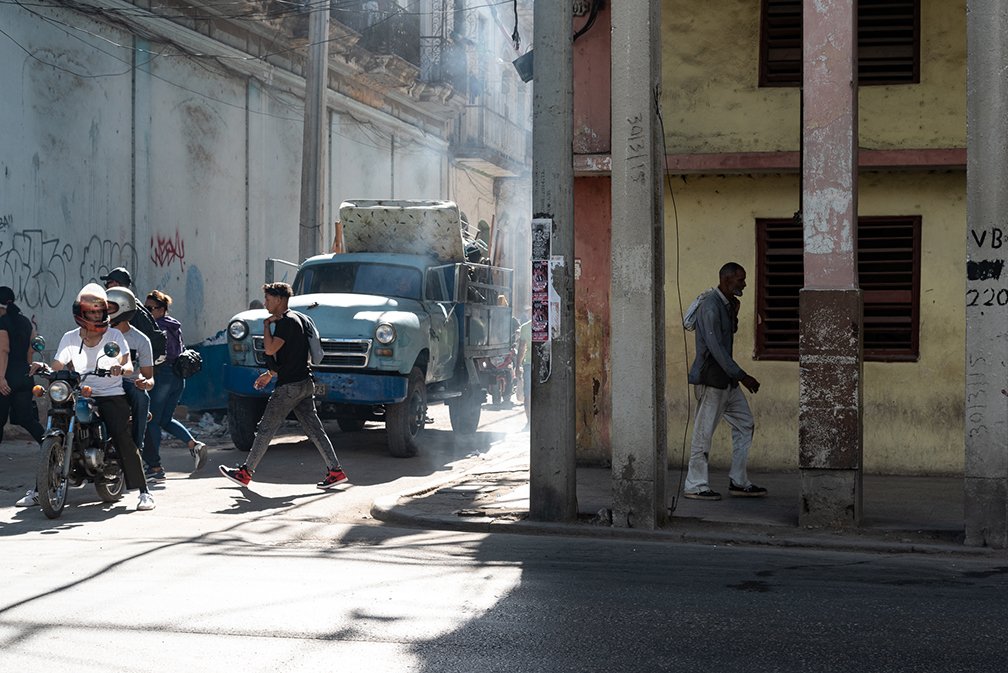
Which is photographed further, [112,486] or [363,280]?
[363,280]

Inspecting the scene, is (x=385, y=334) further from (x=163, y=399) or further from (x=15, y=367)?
(x=15, y=367)

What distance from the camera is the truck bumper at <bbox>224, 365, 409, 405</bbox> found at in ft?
45.2

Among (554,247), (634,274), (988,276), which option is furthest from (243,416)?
(988,276)

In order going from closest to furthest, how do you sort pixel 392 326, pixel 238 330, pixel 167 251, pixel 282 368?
1. pixel 282 368
2. pixel 392 326
3. pixel 238 330
4. pixel 167 251

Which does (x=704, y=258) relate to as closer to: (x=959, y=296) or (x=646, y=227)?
(x=959, y=296)

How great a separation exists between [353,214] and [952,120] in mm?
7241

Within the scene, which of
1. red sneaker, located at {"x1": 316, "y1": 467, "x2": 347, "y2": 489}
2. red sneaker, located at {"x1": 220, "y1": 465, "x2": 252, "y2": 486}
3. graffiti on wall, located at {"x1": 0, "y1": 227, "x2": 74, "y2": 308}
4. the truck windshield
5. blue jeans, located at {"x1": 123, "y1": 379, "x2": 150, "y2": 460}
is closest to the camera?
blue jeans, located at {"x1": 123, "y1": 379, "x2": 150, "y2": 460}

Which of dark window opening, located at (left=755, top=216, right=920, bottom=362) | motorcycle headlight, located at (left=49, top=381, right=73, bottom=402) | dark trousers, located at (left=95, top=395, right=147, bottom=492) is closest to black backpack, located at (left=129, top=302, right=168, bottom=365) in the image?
dark trousers, located at (left=95, top=395, right=147, bottom=492)

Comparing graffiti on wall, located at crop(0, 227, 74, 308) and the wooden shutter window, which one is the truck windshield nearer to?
graffiti on wall, located at crop(0, 227, 74, 308)

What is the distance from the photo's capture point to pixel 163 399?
40.8 feet

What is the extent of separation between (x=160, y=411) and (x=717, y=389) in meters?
5.16

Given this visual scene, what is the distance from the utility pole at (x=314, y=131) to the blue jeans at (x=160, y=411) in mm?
7419

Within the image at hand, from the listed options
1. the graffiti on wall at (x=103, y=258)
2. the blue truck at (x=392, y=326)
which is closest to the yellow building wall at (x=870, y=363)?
the blue truck at (x=392, y=326)

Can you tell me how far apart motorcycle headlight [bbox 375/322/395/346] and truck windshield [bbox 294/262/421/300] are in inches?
54.5
